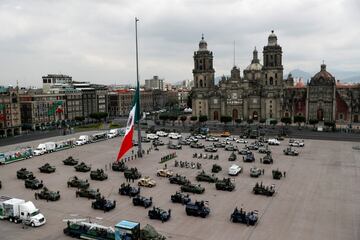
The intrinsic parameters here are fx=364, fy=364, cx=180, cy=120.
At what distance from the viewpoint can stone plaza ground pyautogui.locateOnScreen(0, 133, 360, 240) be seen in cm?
2950

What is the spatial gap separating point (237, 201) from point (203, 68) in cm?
8819

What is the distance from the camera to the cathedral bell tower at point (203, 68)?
12075 cm

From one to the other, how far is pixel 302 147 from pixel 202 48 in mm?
61795

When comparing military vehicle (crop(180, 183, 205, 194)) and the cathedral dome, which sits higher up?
the cathedral dome

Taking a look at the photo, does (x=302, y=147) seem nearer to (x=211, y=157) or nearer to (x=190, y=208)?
(x=211, y=157)

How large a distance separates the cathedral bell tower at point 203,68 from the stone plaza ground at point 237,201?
64514 mm

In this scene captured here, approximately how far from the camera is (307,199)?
37406mm

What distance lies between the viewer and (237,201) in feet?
121

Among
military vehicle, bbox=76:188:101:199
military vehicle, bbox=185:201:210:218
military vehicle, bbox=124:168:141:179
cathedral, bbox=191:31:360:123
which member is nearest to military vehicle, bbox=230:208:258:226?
military vehicle, bbox=185:201:210:218

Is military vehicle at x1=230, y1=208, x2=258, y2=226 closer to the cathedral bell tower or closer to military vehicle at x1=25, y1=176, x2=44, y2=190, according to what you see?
military vehicle at x1=25, y1=176, x2=44, y2=190

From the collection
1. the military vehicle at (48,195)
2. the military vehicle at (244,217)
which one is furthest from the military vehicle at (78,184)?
the military vehicle at (244,217)

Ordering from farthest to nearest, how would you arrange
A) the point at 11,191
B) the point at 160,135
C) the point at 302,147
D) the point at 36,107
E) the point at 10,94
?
the point at 36,107
the point at 10,94
the point at 160,135
the point at 302,147
the point at 11,191

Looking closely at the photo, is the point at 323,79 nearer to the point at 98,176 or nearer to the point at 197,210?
the point at 98,176

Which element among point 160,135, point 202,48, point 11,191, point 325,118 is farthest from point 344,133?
point 11,191
